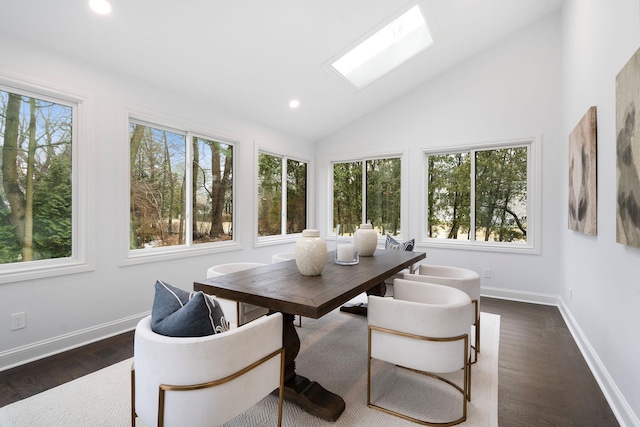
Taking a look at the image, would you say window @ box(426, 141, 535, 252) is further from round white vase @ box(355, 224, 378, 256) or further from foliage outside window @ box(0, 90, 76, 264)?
foliage outside window @ box(0, 90, 76, 264)

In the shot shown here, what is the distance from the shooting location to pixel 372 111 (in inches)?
199

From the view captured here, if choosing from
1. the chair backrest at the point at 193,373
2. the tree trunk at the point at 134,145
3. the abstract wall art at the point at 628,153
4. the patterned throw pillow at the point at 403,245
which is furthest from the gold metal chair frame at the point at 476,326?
the tree trunk at the point at 134,145

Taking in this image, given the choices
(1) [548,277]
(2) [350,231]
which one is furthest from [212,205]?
(1) [548,277]

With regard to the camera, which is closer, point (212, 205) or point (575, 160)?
point (575, 160)

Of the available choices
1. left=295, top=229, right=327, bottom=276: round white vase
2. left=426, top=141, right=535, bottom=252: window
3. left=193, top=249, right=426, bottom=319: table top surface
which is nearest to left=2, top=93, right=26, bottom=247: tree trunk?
left=193, top=249, right=426, bottom=319: table top surface

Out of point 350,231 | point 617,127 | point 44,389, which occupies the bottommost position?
point 44,389

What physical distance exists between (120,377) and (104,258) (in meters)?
1.11

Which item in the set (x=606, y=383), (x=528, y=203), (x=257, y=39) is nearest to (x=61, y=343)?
(x=257, y=39)

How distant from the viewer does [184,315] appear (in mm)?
1240

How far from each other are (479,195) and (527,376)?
269 centimetres

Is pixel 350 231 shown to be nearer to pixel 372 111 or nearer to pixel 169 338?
pixel 169 338

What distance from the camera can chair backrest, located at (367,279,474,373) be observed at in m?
1.63

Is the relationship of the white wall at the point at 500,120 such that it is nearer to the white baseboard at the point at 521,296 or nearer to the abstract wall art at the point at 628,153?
the white baseboard at the point at 521,296

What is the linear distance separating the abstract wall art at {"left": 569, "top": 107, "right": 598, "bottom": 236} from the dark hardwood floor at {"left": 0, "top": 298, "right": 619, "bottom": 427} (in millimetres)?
1003
